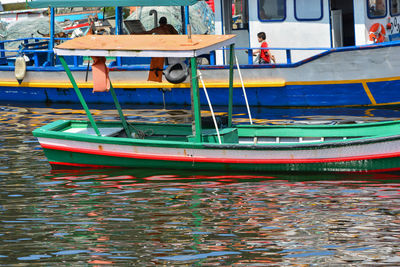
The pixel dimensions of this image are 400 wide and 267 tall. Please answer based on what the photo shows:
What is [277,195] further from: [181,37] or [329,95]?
[329,95]

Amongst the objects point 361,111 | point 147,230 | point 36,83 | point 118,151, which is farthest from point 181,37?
point 36,83

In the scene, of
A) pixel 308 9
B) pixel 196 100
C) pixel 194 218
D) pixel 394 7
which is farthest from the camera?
pixel 394 7

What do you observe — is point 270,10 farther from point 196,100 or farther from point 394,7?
point 196,100

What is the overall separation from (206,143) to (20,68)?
32.6 ft

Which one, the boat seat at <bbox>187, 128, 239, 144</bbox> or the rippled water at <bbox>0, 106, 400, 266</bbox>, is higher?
the boat seat at <bbox>187, 128, 239, 144</bbox>

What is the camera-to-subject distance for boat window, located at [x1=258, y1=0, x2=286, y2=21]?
18375 millimetres

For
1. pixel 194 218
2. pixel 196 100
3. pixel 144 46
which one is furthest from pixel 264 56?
pixel 194 218

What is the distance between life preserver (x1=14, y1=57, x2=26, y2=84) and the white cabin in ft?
17.8

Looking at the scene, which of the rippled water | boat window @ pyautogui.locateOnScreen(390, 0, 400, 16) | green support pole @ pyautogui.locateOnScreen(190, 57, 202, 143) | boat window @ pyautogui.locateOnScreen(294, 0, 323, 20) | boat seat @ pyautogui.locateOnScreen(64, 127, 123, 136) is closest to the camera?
the rippled water

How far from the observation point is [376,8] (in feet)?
59.0

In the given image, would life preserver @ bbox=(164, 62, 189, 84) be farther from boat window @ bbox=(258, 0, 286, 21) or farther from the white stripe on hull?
boat window @ bbox=(258, 0, 286, 21)

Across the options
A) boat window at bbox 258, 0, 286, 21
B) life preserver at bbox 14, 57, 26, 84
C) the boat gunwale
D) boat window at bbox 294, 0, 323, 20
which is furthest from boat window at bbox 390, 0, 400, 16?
life preserver at bbox 14, 57, 26, 84

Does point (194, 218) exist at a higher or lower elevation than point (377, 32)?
lower

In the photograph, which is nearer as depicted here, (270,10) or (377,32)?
(377,32)
